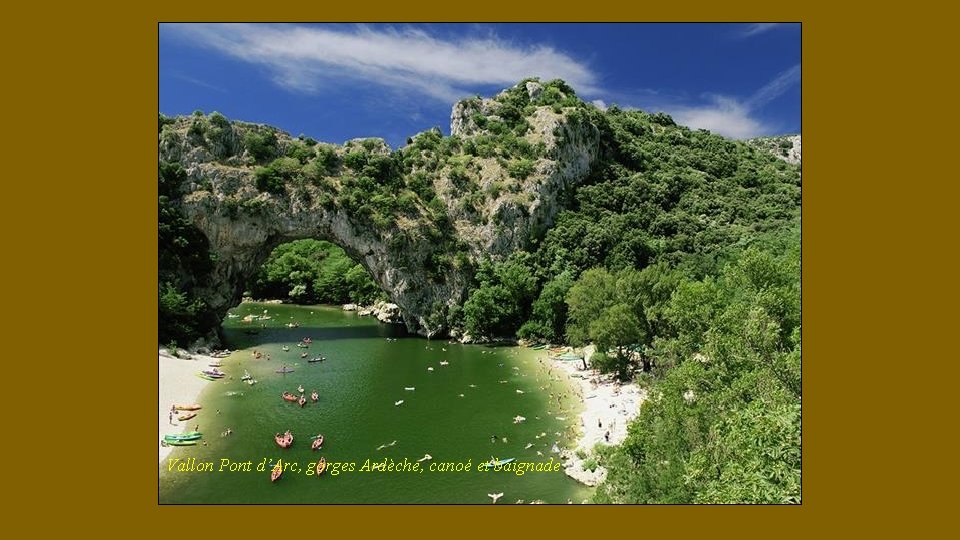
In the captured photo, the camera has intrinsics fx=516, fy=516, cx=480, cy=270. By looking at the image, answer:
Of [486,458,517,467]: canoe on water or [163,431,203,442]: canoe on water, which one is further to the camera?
[163,431,203,442]: canoe on water

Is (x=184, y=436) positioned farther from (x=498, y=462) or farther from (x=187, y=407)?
(x=498, y=462)

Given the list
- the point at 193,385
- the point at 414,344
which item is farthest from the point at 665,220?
the point at 193,385

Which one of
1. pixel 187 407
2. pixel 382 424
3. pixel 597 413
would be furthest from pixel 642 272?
pixel 187 407

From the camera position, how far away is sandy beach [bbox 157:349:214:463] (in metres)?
28.0

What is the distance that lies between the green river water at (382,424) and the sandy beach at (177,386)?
0.66 meters

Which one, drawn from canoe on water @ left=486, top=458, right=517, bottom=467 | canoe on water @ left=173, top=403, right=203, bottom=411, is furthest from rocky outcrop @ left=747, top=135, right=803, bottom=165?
canoe on water @ left=173, top=403, right=203, bottom=411

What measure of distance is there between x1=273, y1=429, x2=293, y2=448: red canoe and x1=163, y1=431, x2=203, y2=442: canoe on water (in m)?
4.04

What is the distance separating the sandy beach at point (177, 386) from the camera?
→ 28.0 metres

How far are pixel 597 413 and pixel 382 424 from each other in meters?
12.7

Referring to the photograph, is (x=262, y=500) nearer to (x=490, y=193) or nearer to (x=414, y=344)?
(x=414, y=344)

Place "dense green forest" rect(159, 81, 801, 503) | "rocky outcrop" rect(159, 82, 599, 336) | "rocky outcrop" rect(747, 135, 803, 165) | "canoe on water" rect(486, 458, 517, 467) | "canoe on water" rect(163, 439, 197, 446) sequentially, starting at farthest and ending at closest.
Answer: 1. "rocky outcrop" rect(747, 135, 803, 165)
2. "rocky outcrop" rect(159, 82, 599, 336)
3. "canoe on water" rect(163, 439, 197, 446)
4. "canoe on water" rect(486, 458, 517, 467)
5. "dense green forest" rect(159, 81, 801, 503)

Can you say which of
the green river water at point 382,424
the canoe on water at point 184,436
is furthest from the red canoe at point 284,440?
the canoe on water at point 184,436

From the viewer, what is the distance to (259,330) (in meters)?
61.4

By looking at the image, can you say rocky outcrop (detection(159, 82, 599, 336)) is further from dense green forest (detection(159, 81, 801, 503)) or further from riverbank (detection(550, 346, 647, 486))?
riverbank (detection(550, 346, 647, 486))
